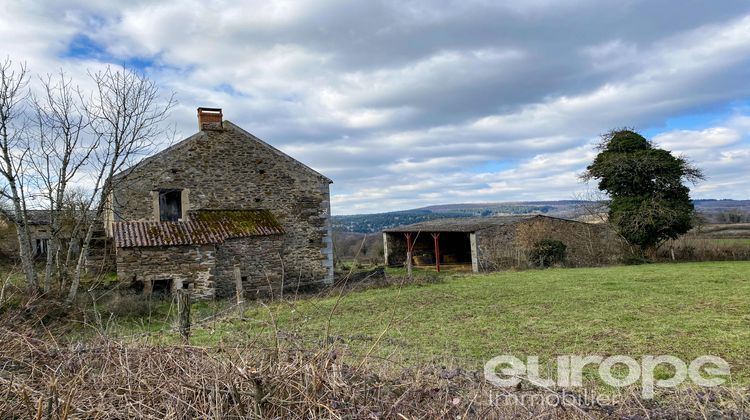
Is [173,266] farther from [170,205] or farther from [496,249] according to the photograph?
[496,249]

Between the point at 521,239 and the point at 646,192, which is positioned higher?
the point at 646,192

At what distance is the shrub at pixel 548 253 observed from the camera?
2223 cm

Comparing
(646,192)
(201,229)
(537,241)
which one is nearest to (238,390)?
(201,229)

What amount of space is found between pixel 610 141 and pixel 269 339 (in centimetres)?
2491

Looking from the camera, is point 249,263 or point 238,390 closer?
point 238,390

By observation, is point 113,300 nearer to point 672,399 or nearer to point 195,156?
point 195,156

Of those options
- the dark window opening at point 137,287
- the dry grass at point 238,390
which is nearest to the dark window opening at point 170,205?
the dark window opening at point 137,287

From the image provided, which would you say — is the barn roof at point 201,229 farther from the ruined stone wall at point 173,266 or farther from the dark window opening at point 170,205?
the dark window opening at point 170,205

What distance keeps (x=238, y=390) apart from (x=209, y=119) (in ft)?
51.6

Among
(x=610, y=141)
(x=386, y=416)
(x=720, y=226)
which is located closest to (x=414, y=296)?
(x=386, y=416)

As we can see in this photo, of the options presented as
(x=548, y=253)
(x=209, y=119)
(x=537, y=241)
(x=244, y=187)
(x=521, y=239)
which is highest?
(x=209, y=119)

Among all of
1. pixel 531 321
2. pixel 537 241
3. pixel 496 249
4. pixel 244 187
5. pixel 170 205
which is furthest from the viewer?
pixel 496 249

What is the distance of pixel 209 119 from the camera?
655 inches

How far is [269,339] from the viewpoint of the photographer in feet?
11.5
